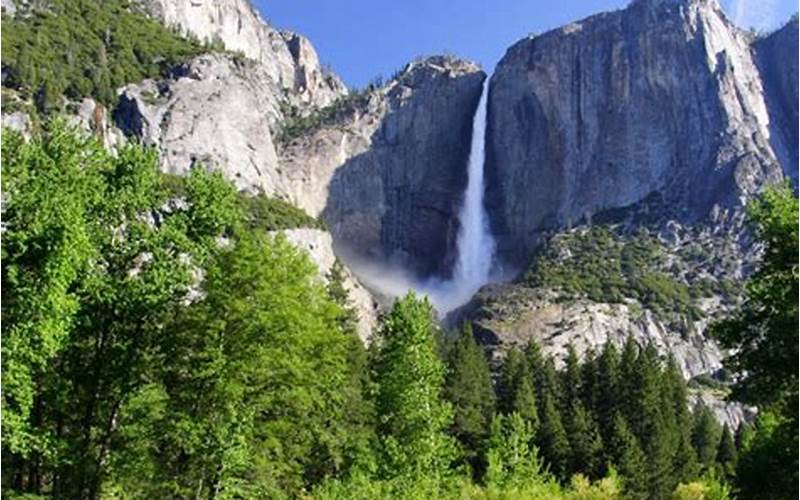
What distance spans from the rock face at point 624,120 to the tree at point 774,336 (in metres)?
148

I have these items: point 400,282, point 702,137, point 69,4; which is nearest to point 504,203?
point 400,282

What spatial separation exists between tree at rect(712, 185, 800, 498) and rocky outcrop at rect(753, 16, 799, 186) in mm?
164190

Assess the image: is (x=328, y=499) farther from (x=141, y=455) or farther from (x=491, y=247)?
(x=491, y=247)

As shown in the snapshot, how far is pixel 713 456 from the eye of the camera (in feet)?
273

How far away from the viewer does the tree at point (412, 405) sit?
131 ft

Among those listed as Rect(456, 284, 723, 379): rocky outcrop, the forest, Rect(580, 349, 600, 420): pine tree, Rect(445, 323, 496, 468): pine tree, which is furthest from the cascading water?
the forest

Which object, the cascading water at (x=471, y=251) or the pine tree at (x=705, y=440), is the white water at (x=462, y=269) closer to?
the cascading water at (x=471, y=251)

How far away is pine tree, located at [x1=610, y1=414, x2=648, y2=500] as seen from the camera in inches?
2514

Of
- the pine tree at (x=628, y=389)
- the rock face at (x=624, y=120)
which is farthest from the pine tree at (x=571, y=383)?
the rock face at (x=624, y=120)

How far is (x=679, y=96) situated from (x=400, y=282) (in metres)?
66.2

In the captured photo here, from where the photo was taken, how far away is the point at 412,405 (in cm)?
4069

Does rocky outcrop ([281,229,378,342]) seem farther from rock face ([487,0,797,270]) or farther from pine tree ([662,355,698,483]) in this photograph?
pine tree ([662,355,698,483])

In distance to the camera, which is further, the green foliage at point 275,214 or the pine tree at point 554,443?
the green foliage at point 275,214

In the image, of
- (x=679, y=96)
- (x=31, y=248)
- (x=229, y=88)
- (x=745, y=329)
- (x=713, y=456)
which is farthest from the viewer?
(x=679, y=96)
